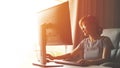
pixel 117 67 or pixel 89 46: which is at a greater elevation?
pixel 89 46

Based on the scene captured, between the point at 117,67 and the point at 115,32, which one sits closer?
the point at 117,67

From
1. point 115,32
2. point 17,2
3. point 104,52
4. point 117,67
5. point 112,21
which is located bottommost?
point 117,67

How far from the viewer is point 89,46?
200cm

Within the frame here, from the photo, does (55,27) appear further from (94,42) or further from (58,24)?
(94,42)

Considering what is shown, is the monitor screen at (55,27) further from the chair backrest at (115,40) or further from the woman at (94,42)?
the chair backrest at (115,40)

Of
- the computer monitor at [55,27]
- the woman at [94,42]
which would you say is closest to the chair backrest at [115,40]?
the woman at [94,42]

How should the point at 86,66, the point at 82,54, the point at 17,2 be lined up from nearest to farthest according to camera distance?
1. the point at 86,66
2. the point at 82,54
3. the point at 17,2

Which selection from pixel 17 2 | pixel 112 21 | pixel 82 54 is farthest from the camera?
pixel 17 2

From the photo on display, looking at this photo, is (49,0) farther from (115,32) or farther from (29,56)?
(115,32)

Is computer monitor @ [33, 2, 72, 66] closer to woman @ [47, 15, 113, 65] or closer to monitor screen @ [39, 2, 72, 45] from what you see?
monitor screen @ [39, 2, 72, 45]

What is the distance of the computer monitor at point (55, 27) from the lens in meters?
1.50

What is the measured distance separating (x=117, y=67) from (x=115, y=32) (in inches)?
19.3

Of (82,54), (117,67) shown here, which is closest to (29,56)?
(82,54)

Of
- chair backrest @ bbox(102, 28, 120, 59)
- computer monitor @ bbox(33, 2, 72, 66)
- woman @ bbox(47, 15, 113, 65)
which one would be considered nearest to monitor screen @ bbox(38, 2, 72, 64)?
computer monitor @ bbox(33, 2, 72, 66)
